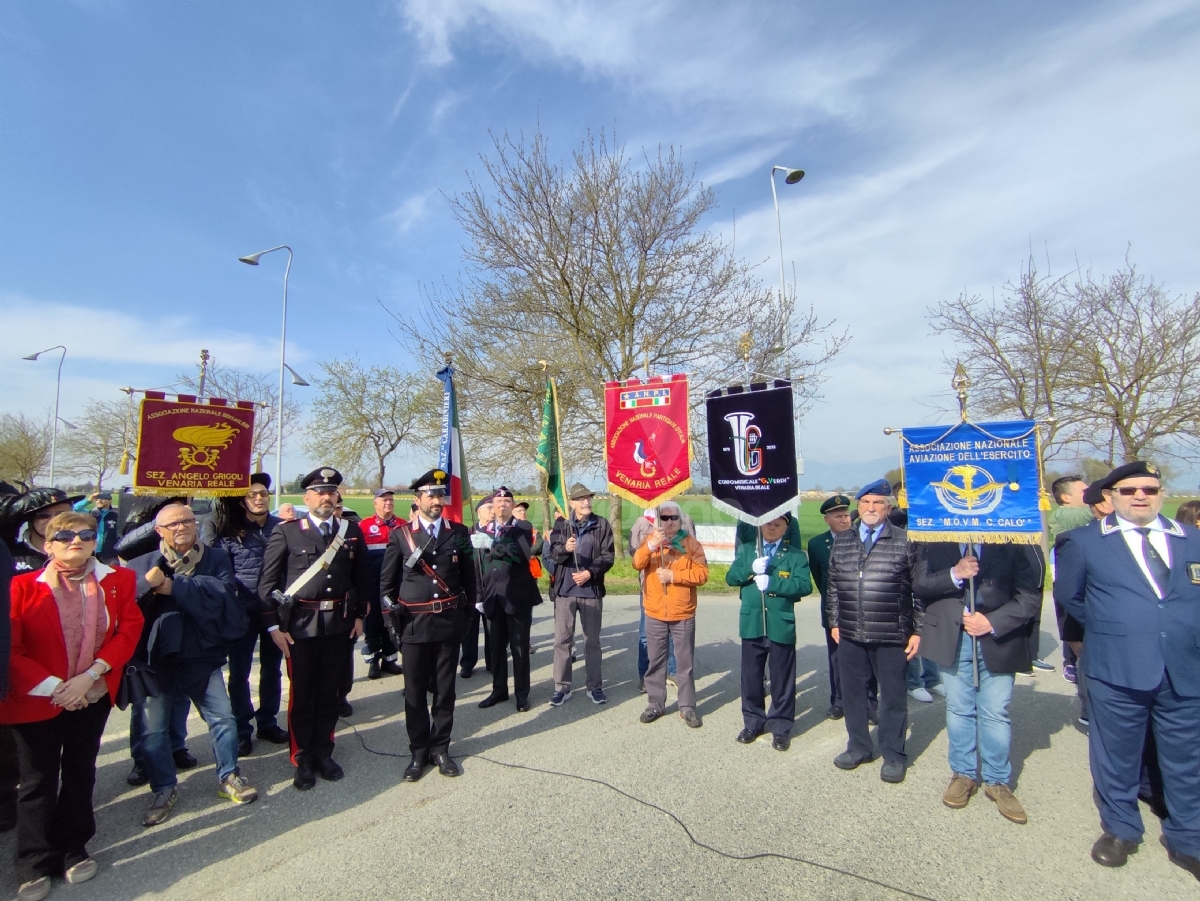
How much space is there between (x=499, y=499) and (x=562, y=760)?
268 cm

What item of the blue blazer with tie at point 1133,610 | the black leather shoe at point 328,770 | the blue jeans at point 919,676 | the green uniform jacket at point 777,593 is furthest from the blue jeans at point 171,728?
the blue jeans at point 919,676

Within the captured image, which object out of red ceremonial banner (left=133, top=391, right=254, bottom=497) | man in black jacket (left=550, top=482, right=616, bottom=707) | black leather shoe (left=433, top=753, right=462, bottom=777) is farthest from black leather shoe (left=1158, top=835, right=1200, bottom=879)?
red ceremonial banner (left=133, top=391, right=254, bottom=497)

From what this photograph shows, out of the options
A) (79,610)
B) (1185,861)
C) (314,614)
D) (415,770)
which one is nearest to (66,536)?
(79,610)

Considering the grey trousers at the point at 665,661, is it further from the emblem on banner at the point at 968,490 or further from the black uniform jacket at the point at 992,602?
the emblem on banner at the point at 968,490

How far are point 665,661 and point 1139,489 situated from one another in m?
3.58

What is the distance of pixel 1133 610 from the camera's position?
335 centimetres

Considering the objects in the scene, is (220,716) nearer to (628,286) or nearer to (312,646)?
(312,646)

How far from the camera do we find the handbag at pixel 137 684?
377 cm

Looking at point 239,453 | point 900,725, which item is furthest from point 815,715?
point 239,453

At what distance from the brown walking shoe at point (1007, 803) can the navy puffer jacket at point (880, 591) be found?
0.98 meters

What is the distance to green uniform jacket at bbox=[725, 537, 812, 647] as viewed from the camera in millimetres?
4988

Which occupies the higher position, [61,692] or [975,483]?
[975,483]

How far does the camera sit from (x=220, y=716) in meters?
4.11

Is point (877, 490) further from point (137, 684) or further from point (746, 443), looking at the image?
point (137, 684)
